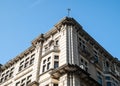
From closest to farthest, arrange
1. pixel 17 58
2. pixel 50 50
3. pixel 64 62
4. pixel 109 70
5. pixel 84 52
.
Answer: pixel 64 62
pixel 50 50
pixel 84 52
pixel 109 70
pixel 17 58

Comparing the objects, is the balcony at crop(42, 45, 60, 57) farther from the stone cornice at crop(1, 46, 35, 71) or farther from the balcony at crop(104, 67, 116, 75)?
Result: the balcony at crop(104, 67, 116, 75)

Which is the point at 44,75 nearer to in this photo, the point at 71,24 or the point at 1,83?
the point at 71,24

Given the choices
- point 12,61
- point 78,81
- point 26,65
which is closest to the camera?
point 78,81

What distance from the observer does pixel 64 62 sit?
40.1 meters

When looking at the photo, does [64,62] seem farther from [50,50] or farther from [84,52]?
[84,52]

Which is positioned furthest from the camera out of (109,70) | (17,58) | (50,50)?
(17,58)

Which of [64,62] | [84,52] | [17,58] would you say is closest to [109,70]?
[84,52]

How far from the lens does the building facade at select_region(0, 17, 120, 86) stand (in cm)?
3906

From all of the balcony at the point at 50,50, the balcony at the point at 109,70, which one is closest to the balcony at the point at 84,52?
the balcony at the point at 50,50

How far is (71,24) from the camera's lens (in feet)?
149

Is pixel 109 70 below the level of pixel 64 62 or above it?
above

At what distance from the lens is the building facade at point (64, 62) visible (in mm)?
39062

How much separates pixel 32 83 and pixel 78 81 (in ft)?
24.0

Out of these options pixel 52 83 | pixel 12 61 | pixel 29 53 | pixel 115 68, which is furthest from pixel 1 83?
pixel 115 68
